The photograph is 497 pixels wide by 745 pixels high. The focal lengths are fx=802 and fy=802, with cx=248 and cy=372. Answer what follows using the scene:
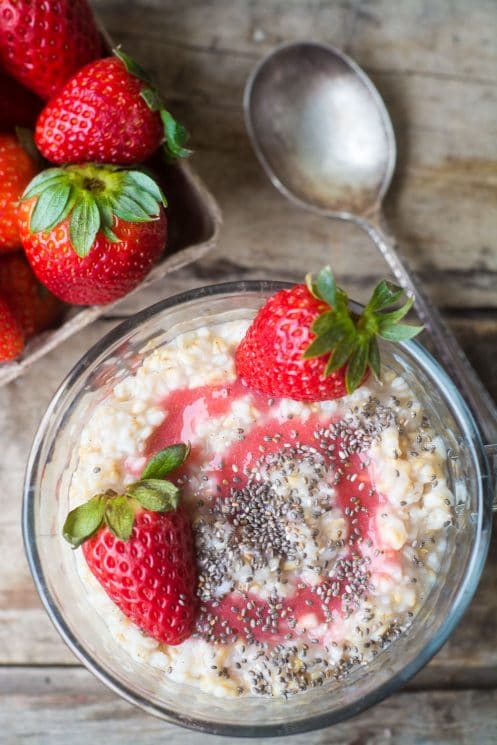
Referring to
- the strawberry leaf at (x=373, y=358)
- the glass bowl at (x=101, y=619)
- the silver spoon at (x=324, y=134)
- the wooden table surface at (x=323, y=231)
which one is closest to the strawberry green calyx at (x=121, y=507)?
the glass bowl at (x=101, y=619)

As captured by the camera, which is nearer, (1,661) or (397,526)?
(397,526)

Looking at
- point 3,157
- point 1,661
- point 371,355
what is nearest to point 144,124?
point 3,157

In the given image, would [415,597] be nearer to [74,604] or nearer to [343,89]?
[74,604]

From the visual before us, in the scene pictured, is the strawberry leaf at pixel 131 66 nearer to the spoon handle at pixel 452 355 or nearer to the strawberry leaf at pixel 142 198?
the strawberry leaf at pixel 142 198

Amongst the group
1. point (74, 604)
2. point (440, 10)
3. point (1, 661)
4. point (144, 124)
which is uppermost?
point (440, 10)

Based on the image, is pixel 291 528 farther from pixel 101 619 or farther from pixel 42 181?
pixel 42 181

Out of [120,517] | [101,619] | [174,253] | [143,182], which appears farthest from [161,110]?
[101,619]
